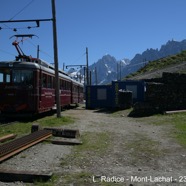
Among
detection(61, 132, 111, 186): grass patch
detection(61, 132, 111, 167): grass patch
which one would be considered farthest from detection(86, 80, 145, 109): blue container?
detection(61, 132, 111, 186): grass patch

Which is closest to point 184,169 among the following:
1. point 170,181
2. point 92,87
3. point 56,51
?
point 170,181

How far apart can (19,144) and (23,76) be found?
8973 millimetres

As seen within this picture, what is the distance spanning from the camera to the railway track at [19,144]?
8.05 metres

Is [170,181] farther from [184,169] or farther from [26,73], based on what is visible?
[26,73]

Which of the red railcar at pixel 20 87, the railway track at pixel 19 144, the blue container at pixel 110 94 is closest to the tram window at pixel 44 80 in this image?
the red railcar at pixel 20 87

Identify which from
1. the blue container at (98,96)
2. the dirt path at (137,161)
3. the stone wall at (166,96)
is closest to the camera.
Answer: the dirt path at (137,161)

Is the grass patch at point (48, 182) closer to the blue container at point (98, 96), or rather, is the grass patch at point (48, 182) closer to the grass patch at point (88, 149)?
the grass patch at point (88, 149)

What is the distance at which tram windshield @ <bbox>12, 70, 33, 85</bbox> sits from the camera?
58.0 ft

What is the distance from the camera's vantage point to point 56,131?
457 inches

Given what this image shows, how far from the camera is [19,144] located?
30.2 ft

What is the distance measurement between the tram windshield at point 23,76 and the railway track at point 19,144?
21.7ft

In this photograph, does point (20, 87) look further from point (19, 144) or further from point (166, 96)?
point (166, 96)

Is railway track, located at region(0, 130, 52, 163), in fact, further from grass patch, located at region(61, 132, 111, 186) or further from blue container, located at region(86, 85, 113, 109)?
blue container, located at region(86, 85, 113, 109)

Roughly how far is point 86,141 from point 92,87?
2094 centimetres
